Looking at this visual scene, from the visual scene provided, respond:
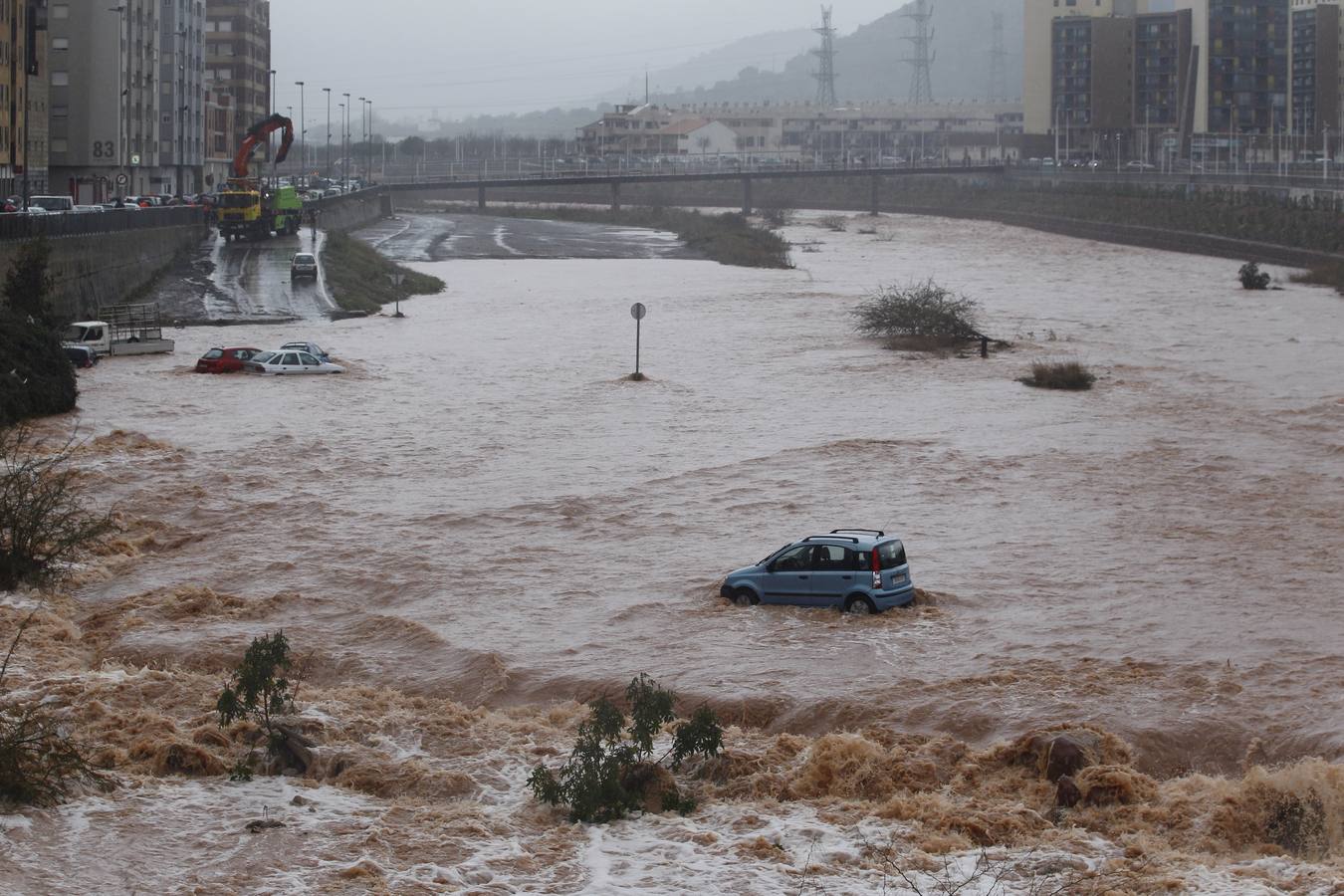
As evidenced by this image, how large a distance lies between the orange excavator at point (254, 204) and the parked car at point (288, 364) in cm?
3226

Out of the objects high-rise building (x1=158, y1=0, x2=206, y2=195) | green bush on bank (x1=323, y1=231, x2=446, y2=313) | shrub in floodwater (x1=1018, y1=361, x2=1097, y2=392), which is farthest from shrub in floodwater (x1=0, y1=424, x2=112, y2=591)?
high-rise building (x1=158, y1=0, x2=206, y2=195)

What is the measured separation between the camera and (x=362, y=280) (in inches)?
2586

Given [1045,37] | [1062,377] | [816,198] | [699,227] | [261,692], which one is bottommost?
[261,692]

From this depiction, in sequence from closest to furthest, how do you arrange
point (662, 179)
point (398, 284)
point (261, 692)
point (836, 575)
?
point (261, 692), point (836, 575), point (398, 284), point (662, 179)

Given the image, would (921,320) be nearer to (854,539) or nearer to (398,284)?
(398,284)

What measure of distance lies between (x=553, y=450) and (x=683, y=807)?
18.3 m

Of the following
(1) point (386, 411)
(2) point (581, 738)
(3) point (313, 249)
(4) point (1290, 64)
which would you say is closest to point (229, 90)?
(3) point (313, 249)

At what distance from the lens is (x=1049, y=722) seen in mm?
17078

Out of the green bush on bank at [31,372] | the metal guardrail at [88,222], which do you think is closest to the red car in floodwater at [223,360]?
the metal guardrail at [88,222]

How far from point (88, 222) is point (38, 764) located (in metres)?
38.8

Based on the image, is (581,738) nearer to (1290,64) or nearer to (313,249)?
(313,249)

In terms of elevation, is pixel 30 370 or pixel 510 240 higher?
pixel 510 240

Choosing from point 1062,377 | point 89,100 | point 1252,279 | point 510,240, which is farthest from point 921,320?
point 510,240

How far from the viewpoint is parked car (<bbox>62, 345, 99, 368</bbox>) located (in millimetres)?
42625
